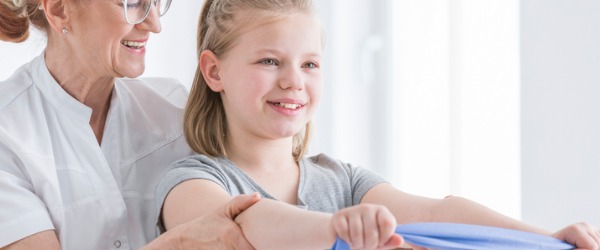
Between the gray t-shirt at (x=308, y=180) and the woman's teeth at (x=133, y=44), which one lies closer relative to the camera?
the gray t-shirt at (x=308, y=180)

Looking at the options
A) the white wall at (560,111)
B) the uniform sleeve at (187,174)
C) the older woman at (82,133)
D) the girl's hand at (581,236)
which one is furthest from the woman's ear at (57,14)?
the white wall at (560,111)

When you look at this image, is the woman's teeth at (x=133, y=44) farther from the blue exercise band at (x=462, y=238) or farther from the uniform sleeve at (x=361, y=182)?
the blue exercise band at (x=462, y=238)

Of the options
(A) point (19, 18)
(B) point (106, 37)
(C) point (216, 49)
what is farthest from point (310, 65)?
(A) point (19, 18)

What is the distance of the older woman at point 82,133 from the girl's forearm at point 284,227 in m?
0.45

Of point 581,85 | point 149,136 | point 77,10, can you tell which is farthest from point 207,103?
point 581,85

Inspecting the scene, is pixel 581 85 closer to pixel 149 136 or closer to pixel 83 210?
pixel 149 136

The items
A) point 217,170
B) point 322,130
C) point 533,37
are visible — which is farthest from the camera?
point 322,130

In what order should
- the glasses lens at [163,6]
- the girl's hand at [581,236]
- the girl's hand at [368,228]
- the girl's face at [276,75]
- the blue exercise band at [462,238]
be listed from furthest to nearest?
the glasses lens at [163,6] → the girl's face at [276,75] → the girl's hand at [581,236] → the blue exercise band at [462,238] → the girl's hand at [368,228]

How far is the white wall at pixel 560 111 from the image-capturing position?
233 cm

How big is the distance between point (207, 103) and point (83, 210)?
1.18 feet

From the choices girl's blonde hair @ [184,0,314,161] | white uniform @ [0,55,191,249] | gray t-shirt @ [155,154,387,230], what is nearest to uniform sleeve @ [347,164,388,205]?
gray t-shirt @ [155,154,387,230]

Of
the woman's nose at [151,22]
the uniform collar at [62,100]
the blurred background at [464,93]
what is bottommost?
the blurred background at [464,93]

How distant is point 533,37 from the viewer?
2.54 meters

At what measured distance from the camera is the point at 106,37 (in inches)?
72.4
